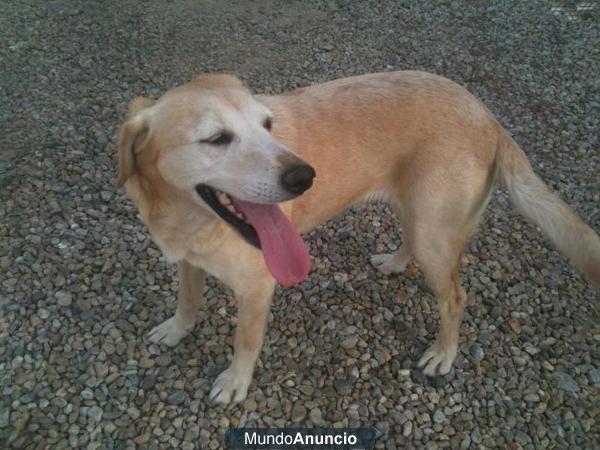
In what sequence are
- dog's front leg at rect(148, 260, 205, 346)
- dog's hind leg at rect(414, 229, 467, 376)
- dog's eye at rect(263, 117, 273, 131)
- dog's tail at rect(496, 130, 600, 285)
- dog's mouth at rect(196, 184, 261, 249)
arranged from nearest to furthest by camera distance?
dog's mouth at rect(196, 184, 261, 249) → dog's eye at rect(263, 117, 273, 131) → dog's tail at rect(496, 130, 600, 285) → dog's hind leg at rect(414, 229, 467, 376) → dog's front leg at rect(148, 260, 205, 346)

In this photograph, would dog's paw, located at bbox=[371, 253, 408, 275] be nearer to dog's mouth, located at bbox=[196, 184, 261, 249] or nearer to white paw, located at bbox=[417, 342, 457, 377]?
white paw, located at bbox=[417, 342, 457, 377]

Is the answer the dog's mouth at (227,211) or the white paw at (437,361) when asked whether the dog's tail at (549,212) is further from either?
the dog's mouth at (227,211)

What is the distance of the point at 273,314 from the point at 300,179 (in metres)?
1.57

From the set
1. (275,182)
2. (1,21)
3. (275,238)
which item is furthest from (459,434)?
(1,21)

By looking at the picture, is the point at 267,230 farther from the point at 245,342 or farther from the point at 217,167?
the point at 245,342

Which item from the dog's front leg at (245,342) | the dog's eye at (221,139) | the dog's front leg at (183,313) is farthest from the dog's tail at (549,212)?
the dog's front leg at (183,313)

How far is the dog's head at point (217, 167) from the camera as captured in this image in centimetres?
216

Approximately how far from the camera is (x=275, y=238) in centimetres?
233

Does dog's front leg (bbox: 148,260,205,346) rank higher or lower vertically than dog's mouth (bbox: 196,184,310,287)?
lower

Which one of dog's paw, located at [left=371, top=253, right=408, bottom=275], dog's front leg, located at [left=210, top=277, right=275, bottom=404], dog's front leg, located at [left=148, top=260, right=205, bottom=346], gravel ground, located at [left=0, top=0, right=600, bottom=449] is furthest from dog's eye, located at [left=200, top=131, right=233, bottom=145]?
dog's paw, located at [left=371, top=253, right=408, bottom=275]

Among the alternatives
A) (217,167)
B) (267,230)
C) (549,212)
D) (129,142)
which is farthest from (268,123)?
(549,212)

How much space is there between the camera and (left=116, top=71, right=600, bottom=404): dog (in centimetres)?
221

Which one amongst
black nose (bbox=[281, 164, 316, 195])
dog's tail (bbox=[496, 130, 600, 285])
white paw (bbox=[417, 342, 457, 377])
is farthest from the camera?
white paw (bbox=[417, 342, 457, 377])

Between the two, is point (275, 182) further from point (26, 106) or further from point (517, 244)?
point (26, 106)
